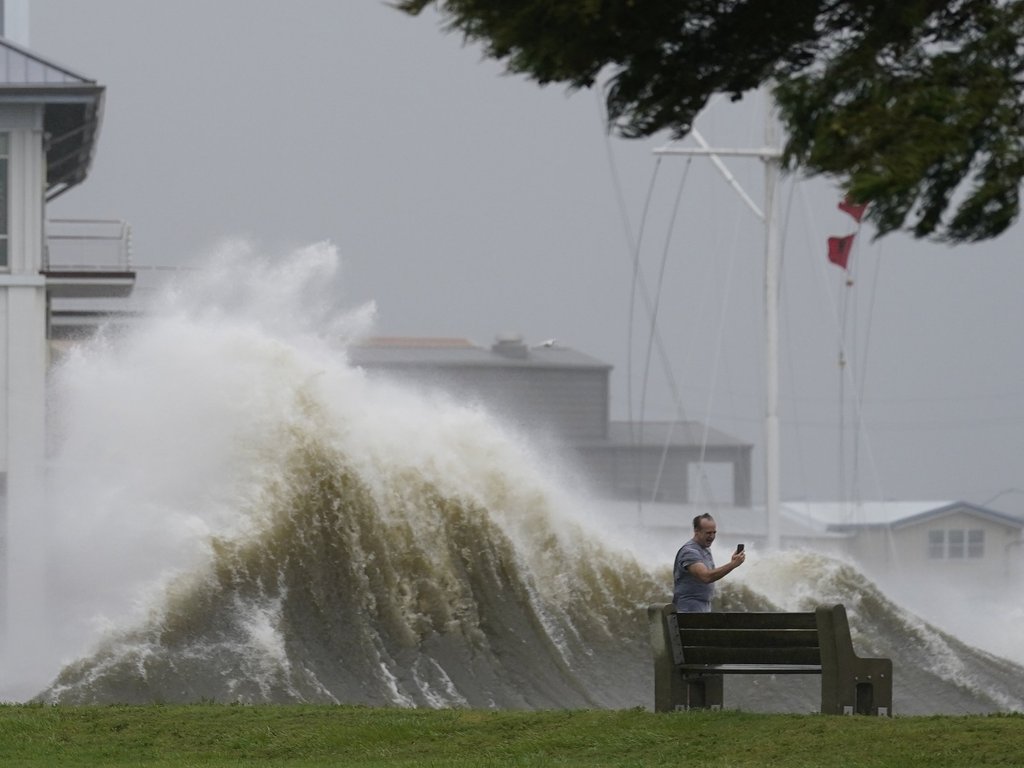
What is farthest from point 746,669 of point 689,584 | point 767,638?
point 689,584

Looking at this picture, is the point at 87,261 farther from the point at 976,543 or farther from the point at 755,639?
the point at 976,543

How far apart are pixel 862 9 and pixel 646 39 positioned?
1.20 meters

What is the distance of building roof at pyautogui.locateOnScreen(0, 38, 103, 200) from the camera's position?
36.4 m

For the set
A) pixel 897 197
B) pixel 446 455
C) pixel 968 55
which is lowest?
pixel 446 455

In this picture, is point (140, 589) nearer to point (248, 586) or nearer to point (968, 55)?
point (248, 586)

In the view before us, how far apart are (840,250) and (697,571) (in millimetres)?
31021

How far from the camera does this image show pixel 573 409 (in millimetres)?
90062

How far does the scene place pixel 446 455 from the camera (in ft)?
75.4

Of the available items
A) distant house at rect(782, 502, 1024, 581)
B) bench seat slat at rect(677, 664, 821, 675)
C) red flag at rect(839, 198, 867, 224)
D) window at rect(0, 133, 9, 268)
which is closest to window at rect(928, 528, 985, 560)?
distant house at rect(782, 502, 1024, 581)

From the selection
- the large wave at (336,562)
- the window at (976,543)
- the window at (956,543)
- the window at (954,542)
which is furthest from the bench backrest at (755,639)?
the window at (976,543)

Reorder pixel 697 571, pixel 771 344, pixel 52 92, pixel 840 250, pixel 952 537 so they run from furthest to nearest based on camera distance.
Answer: pixel 952 537 < pixel 771 344 < pixel 840 250 < pixel 52 92 < pixel 697 571

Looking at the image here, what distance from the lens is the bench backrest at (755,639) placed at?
12.4m

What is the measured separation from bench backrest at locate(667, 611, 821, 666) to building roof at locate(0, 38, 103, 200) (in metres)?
26.9

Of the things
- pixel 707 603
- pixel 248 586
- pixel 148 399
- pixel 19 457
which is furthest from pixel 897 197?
pixel 19 457
